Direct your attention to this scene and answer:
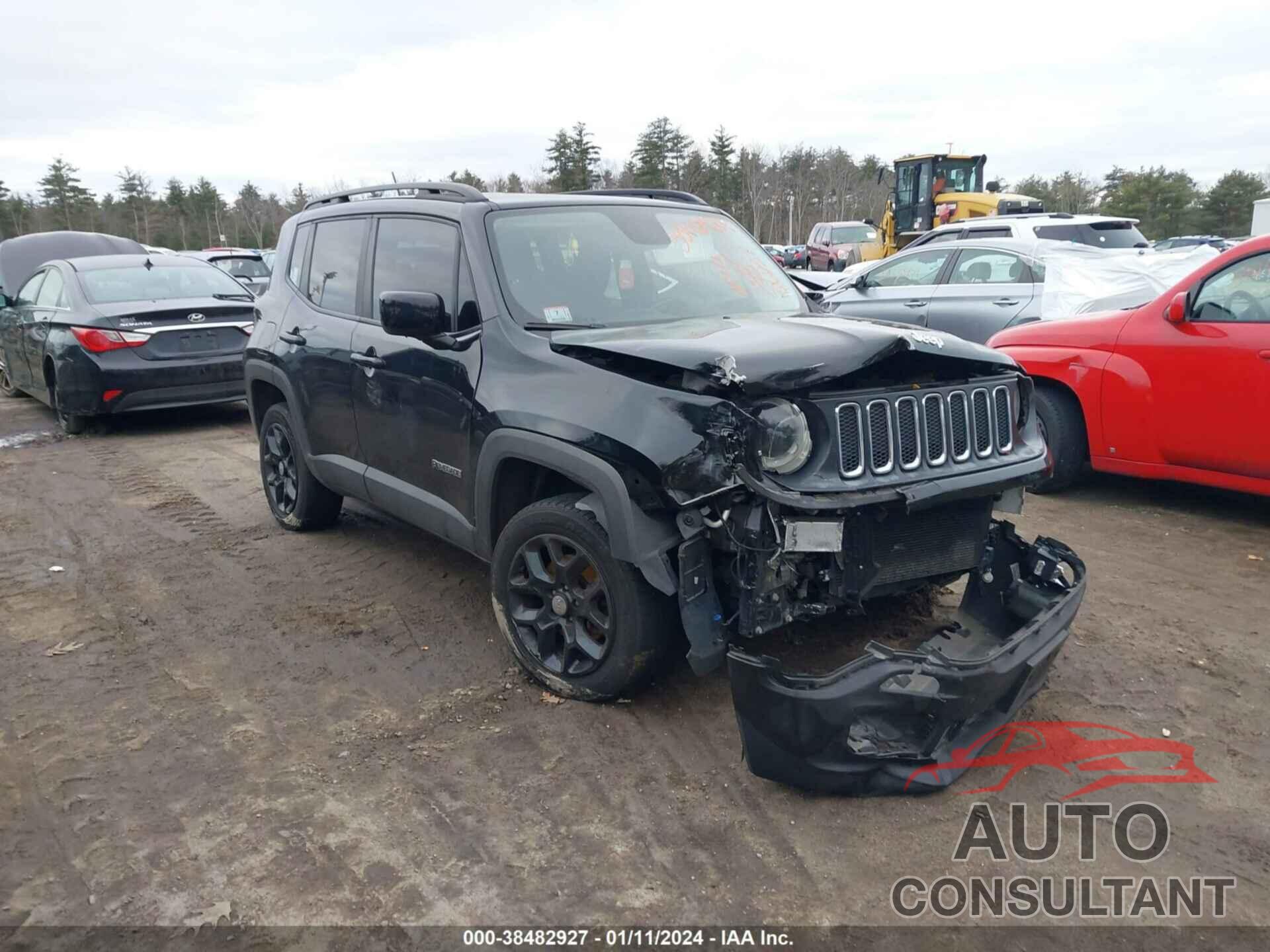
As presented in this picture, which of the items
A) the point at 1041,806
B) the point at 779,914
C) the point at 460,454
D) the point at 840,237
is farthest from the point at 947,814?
the point at 840,237

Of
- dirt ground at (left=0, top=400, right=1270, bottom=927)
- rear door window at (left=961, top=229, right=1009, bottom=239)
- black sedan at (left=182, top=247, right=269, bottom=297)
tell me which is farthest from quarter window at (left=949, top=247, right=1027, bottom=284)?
black sedan at (left=182, top=247, right=269, bottom=297)

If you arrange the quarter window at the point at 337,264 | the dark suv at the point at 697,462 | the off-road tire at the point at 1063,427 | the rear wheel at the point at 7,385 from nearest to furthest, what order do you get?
the dark suv at the point at 697,462 < the quarter window at the point at 337,264 < the off-road tire at the point at 1063,427 < the rear wheel at the point at 7,385

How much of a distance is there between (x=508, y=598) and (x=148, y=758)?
140 cm

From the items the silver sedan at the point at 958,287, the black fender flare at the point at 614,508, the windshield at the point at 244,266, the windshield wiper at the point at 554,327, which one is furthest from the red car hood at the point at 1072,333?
the windshield at the point at 244,266

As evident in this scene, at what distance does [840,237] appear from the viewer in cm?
2556

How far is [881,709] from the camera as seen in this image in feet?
9.42

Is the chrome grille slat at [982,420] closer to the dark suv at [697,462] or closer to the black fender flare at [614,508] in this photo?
the dark suv at [697,462]

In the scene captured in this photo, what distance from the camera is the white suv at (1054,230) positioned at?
433 inches

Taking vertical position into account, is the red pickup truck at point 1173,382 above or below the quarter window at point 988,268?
below

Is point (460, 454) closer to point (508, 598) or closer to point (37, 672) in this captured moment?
point (508, 598)

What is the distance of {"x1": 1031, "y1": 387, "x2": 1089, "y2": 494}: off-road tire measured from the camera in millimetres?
6312

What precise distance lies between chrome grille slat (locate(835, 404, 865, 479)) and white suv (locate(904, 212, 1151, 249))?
27.0 feet

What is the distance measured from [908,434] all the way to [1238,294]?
3.45m

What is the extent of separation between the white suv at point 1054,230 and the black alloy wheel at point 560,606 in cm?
833
